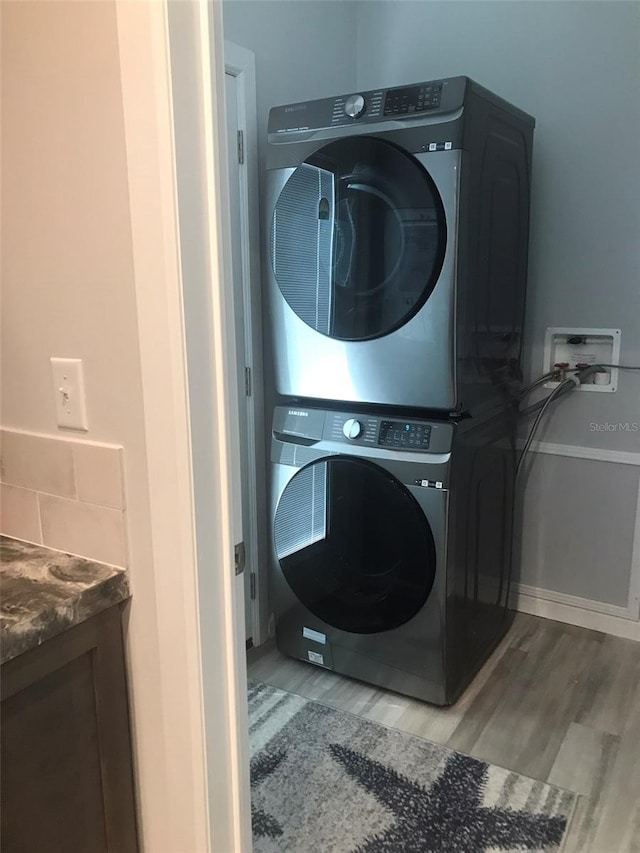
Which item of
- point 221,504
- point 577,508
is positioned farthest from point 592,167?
point 221,504

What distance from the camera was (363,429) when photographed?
2.02 metres

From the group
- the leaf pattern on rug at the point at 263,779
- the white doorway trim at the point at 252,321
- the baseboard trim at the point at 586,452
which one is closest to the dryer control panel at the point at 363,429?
the white doorway trim at the point at 252,321

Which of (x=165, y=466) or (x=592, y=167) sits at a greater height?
(x=592, y=167)

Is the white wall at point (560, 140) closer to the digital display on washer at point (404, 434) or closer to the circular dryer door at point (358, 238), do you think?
the circular dryer door at point (358, 238)

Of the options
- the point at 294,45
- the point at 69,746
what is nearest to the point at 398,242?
the point at 294,45

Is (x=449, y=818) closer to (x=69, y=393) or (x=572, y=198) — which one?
(x=69, y=393)

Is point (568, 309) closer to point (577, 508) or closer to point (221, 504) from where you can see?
point (577, 508)

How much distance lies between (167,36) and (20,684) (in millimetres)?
843

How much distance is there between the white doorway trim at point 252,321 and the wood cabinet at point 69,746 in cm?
131

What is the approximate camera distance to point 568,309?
2.43 meters

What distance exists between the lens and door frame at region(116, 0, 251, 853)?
0.85m

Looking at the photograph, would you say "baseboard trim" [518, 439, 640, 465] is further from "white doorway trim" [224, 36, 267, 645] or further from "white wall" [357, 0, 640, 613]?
"white doorway trim" [224, 36, 267, 645]

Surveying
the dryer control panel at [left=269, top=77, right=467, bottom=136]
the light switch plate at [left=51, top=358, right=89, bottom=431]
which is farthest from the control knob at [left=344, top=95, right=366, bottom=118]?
the light switch plate at [left=51, top=358, right=89, bottom=431]

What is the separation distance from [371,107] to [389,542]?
126cm
